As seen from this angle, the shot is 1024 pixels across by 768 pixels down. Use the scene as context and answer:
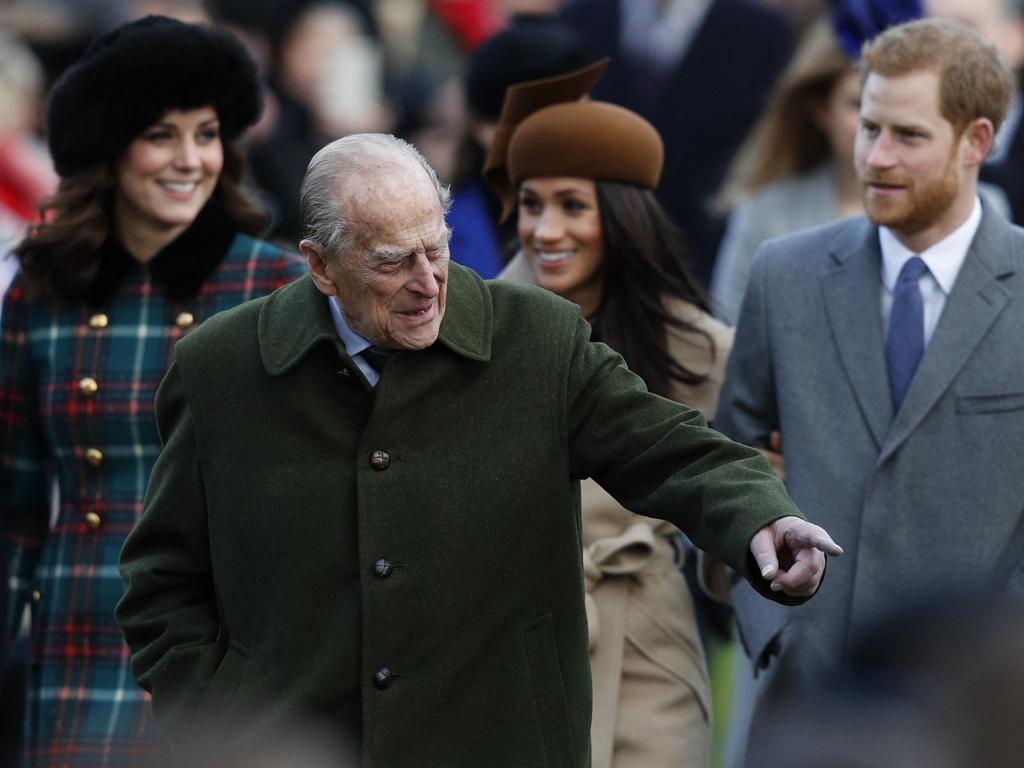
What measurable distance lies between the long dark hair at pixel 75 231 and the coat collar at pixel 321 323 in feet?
5.09

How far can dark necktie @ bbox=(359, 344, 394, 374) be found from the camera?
13.7 feet

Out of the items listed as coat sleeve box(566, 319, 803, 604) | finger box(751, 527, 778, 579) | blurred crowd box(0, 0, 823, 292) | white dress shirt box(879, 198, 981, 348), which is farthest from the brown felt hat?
finger box(751, 527, 778, 579)

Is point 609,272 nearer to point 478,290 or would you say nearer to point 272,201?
point 478,290

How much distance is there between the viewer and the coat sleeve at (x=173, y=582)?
4.16m

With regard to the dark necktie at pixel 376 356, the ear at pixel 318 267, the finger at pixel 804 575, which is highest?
the ear at pixel 318 267

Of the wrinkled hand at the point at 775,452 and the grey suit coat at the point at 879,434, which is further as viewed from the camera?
the wrinkled hand at the point at 775,452

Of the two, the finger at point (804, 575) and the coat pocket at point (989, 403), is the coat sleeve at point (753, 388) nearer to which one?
the coat pocket at point (989, 403)

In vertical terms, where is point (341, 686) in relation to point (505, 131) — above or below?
below

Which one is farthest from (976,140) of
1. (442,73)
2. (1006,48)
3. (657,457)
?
(442,73)

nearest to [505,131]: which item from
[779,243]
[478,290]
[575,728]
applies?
[779,243]

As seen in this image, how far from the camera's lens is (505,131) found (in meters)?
6.25

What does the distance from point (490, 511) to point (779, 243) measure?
174 centimetres

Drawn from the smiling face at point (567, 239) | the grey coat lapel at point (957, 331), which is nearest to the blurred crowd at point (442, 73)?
the smiling face at point (567, 239)

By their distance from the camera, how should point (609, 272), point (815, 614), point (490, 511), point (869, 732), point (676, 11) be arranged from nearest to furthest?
point (869, 732), point (490, 511), point (815, 614), point (609, 272), point (676, 11)
